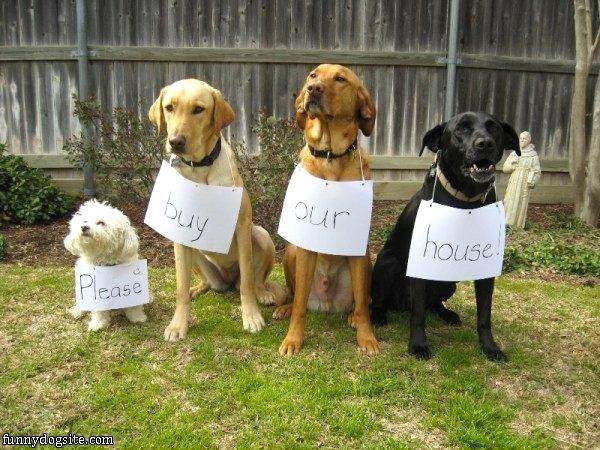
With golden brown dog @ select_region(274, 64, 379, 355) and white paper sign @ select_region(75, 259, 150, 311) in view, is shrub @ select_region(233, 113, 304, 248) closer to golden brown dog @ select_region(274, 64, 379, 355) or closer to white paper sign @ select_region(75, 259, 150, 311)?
golden brown dog @ select_region(274, 64, 379, 355)

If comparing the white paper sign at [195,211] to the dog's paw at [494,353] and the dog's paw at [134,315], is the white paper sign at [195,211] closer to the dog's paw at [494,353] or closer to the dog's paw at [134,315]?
the dog's paw at [134,315]

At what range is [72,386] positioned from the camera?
2.91 m

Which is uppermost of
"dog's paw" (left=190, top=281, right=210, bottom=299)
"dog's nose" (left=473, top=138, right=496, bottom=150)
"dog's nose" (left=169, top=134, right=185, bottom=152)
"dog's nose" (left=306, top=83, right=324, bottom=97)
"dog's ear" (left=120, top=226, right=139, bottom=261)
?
"dog's nose" (left=306, top=83, right=324, bottom=97)

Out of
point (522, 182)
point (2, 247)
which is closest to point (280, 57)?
point (522, 182)

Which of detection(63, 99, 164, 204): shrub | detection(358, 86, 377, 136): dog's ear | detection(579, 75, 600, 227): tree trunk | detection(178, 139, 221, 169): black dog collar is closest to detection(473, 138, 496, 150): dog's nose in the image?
detection(358, 86, 377, 136): dog's ear

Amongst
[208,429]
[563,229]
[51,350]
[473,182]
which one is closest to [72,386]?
[51,350]

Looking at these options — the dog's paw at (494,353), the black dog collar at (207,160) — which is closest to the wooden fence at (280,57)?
the black dog collar at (207,160)

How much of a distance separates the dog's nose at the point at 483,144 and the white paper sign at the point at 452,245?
413mm

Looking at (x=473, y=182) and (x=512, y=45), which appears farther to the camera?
(x=512, y=45)

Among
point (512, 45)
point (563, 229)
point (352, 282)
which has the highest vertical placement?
point (512, 45)

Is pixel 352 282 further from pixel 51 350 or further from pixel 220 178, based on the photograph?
pixel 51 350

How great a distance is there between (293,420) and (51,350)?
5.62 feet

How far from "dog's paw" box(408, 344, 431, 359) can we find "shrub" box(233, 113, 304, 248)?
2.68m

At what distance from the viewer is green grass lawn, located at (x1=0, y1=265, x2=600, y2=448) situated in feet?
8.39
